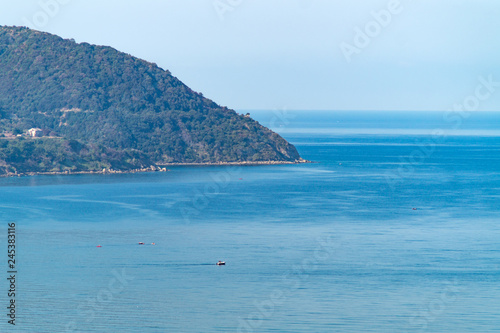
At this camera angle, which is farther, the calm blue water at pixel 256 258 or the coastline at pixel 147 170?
the coastline at pixel 147 170

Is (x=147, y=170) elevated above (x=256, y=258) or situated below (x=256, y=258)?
above

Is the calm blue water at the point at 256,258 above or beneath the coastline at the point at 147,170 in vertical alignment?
beneath

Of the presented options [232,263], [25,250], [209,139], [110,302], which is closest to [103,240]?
[25,250]

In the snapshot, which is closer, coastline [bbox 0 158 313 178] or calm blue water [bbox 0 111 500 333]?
calm blue water [bbox 0 111 500 333]

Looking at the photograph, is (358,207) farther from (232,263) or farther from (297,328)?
(297,328)

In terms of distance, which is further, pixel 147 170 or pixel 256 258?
pixel 147 170

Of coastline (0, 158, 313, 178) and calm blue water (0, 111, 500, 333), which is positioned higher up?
coastline (0, 158, 313, 178)

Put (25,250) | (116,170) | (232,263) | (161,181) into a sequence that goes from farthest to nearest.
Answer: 1. (116,170)
2. (161,181)
3. (25,250)
4. (232,263)

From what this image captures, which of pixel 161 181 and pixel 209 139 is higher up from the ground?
pixel 209 139
